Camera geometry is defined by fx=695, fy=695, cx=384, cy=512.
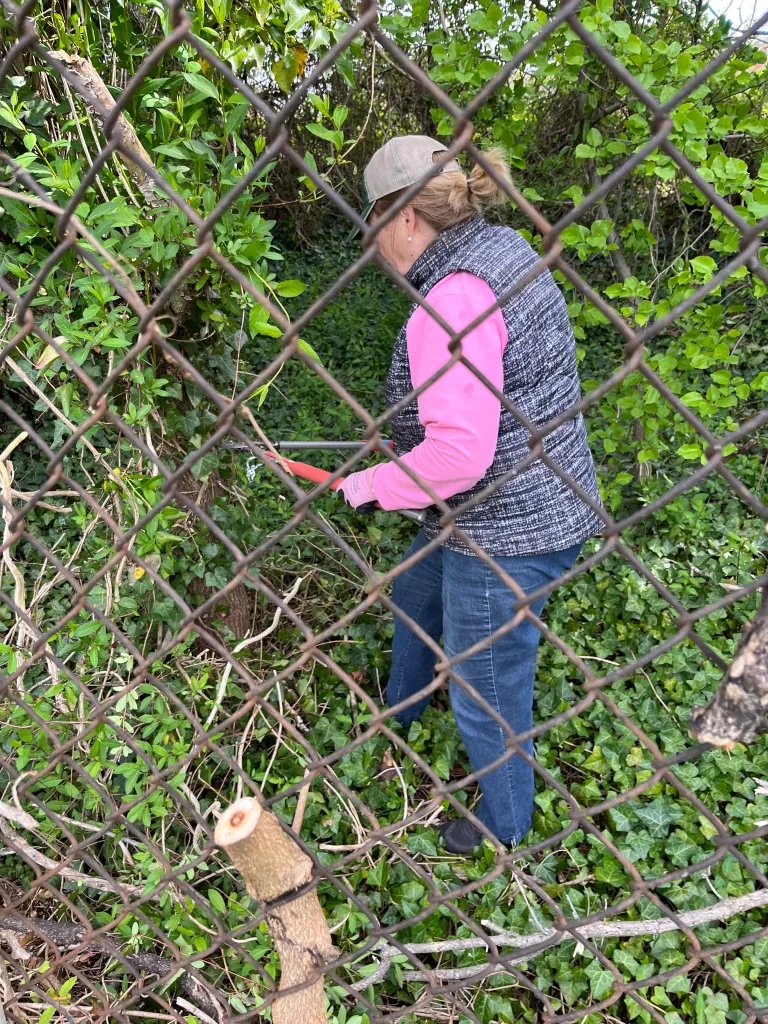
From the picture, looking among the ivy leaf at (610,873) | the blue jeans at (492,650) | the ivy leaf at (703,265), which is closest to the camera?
the blue jeans at (492,650)

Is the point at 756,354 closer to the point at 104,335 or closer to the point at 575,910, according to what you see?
the point at 575,910

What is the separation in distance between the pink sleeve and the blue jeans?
0.22m

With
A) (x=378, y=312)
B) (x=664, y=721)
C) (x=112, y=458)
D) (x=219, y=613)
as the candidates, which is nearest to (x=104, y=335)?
(x=112, y=458)

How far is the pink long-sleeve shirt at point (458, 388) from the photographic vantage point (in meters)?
1.40

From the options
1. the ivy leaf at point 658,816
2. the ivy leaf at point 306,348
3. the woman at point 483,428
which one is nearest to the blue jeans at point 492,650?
the woman at point 483,428

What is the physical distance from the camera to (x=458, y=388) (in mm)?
1411

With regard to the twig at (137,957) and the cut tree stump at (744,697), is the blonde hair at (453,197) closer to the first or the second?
the cut tree stump at (744,697)

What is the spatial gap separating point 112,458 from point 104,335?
71cm

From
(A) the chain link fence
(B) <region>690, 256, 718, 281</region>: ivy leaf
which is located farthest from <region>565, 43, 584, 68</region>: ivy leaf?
(B) <region>690, 256, 718, 281</region>: ivy leaf

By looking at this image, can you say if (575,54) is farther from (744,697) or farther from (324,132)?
(744,697)

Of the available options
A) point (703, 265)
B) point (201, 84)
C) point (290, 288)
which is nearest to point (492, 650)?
point (290, 288)

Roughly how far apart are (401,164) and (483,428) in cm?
72

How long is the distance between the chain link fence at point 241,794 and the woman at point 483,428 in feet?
0.45

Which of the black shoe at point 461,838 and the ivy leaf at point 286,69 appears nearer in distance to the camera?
the ivy leaf at point 286,69
